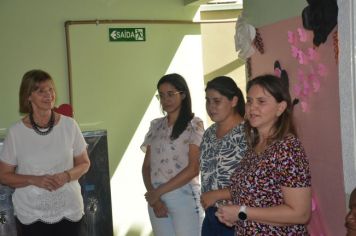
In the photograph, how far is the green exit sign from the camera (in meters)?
4.22

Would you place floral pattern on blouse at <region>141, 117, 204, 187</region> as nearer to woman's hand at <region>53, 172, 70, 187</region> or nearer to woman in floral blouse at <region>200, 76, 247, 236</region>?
woman in floral blouse at <region>200, 76, 247, 236</region>

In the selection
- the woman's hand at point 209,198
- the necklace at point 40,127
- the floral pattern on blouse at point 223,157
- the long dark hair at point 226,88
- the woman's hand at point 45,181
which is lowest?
the woman's hand at point 209,198

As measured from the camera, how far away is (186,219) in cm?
288

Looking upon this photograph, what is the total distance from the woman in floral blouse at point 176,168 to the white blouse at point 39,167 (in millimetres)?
497

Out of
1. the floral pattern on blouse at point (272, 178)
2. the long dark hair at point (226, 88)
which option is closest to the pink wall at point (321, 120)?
the long dark hair at point (226, 88)

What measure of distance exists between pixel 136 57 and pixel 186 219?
180 centimetres

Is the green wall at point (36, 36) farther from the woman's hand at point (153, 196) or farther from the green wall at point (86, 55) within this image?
the woman's hand at point (153, 196)

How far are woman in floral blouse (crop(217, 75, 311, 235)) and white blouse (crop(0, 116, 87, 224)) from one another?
3.31ft

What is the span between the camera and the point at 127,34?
4258 mm

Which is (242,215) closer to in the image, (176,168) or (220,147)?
(220,147)

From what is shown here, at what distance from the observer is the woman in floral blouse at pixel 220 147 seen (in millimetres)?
2367

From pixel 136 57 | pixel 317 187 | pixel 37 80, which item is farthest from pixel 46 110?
pixel 136 57

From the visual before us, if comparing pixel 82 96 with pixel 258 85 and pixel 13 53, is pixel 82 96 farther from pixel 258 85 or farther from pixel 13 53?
pixel 258 85

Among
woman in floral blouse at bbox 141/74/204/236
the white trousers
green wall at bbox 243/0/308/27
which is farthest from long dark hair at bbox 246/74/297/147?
the white trousers
